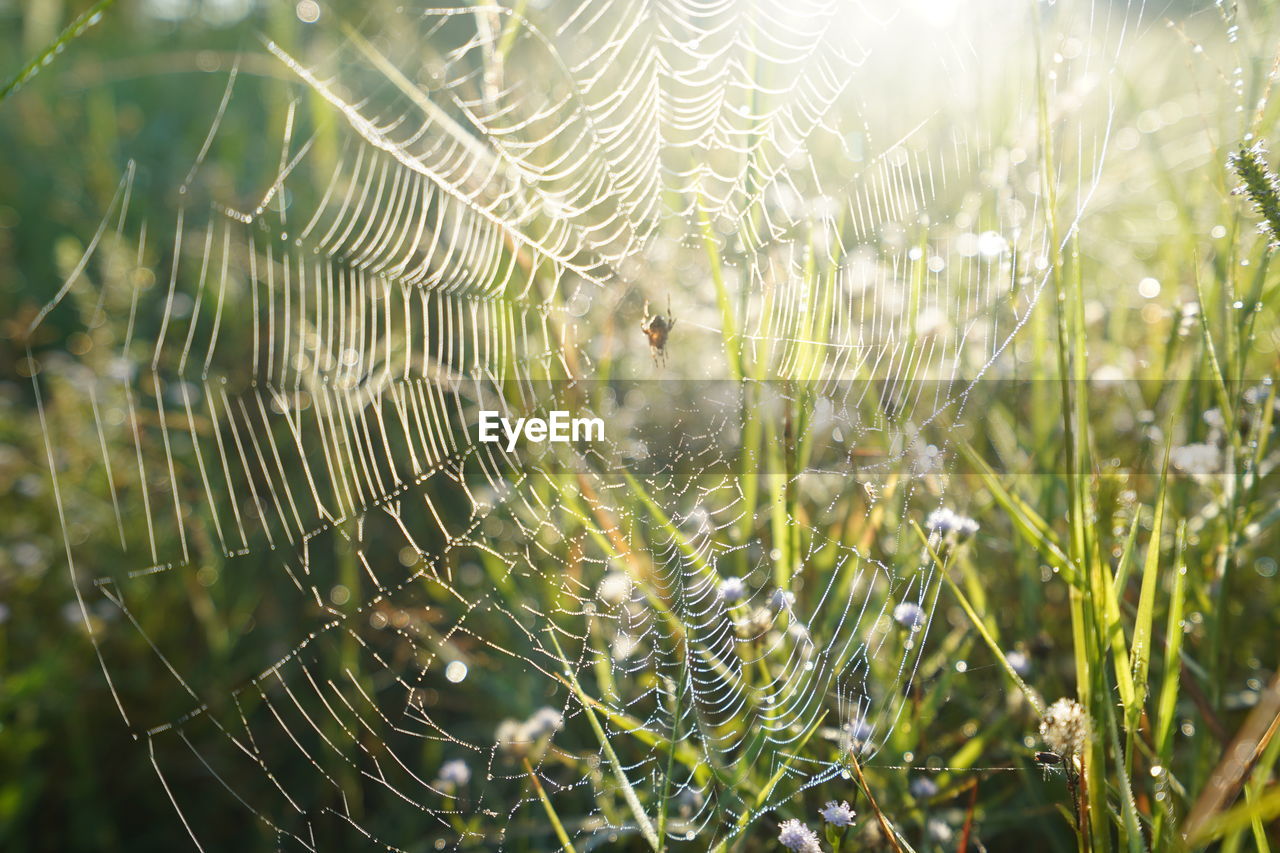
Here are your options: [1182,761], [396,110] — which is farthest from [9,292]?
[1182,761]

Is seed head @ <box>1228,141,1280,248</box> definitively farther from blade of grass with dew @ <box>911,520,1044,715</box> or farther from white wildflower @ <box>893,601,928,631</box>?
white wildflower @ <box>893,601,928,631</box>

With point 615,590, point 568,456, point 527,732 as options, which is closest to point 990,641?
point 527,732

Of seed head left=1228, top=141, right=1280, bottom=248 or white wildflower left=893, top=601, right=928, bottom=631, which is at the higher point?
seed head left=1228, top=141, right=1280, bottom=248

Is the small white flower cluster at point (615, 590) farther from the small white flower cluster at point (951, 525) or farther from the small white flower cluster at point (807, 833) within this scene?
the small white flower cluster at point (807, 833)

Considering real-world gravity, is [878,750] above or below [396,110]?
below

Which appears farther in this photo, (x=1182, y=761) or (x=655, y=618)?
(x=655, y=618)

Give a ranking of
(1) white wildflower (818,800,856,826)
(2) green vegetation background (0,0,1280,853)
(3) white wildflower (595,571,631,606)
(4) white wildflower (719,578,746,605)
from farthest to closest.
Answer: (3) white wildflower (595,571,631,606) < (4) white wildflower (719,578,746,605) < (2) green vegetation background (0,0,1280,853) < (1) white wildflower (818,800,856,826)

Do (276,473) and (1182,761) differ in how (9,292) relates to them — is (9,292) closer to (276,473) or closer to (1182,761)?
(276,473)

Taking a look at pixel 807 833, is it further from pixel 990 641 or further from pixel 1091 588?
pixel 1091 588

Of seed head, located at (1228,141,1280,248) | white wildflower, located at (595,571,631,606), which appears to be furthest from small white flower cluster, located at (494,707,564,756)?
seed head, located at (1228,141,1280,248)
